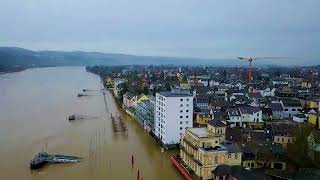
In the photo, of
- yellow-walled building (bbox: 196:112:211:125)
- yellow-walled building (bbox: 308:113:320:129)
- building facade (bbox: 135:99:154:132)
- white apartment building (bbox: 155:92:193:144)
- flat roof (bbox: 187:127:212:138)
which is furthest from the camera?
yellow-walled building (bbox: 196:112:211:125)

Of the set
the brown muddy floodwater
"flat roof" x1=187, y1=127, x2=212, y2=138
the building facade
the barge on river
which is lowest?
the brown muddy floodwater

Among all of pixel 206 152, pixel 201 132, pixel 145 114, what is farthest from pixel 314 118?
pixel 206 152

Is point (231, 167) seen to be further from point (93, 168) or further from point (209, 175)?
point (93, 168)

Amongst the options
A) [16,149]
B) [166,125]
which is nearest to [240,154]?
[166,125]

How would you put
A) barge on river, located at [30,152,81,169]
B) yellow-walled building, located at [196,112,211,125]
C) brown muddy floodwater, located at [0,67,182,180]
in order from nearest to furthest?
1. brown muddy floodwater, located at [0,67,182,180]
2. barge on river, located at [30,152,81,169]
3. yellow-walled building, located at [196,112,211,125]

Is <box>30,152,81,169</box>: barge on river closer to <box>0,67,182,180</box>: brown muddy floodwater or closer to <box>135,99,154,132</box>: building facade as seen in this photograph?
<box>0,67,182,180</box>: brown muddy floodwater

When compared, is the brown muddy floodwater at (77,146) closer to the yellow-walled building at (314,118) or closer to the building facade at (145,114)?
the building facade at (145,114)

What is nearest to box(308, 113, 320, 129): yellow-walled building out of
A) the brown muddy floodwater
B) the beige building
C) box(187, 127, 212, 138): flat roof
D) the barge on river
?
the beige building

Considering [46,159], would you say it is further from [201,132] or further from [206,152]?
[206,152]
